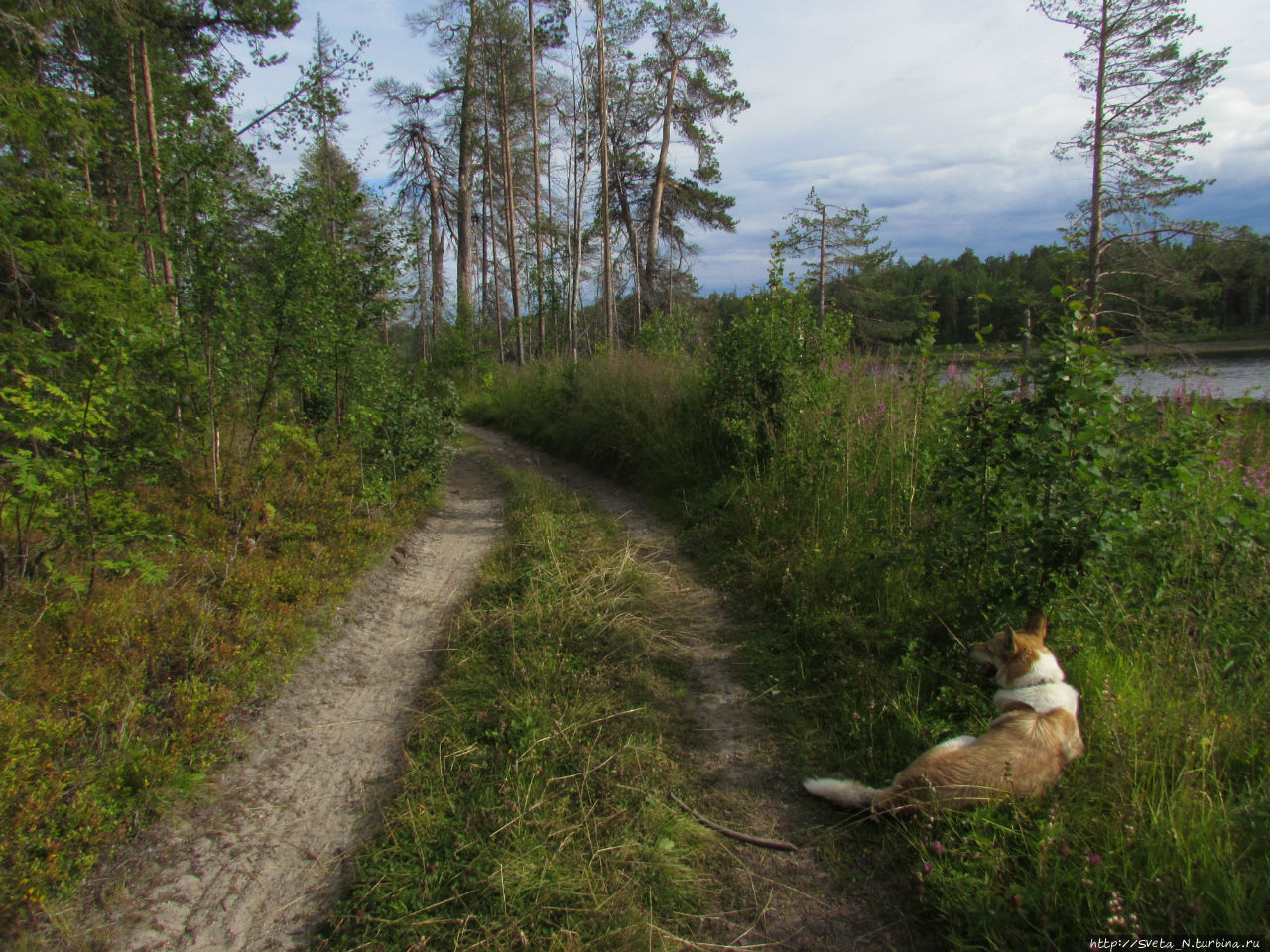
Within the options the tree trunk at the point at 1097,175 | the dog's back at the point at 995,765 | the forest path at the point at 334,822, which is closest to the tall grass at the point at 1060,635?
the dog's back at the point at 995,765

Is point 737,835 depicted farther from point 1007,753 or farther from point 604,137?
point 604,137

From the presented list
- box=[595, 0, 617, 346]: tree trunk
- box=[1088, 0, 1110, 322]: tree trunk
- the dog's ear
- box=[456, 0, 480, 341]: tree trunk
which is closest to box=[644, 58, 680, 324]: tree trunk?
box=[595, 0, 617, 346]: tree trunk

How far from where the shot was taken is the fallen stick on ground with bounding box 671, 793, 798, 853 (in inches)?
111

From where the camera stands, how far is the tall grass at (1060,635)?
223 cm

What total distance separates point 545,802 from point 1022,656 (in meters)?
2.33

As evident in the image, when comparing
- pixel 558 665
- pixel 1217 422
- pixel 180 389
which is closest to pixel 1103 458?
pixel 1217 422

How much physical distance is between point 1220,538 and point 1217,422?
2.03 feet

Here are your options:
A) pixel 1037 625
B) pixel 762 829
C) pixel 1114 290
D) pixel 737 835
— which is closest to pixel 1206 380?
pixel 1037 625

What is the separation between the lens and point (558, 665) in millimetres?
4203

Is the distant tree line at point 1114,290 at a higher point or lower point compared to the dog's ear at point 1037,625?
higher

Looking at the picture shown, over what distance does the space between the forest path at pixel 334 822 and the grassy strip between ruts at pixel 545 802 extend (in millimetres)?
188

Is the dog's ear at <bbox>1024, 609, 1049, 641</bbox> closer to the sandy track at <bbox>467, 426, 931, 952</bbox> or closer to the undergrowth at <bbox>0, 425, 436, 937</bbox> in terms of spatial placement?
the sandy track at <bbox>467, 426, 931, 952</bbox>

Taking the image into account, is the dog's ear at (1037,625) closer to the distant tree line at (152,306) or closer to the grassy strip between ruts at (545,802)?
the grassy strip between ruts at (545,802)

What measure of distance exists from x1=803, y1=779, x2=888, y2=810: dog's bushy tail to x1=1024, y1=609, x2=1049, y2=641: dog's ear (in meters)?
1.05
